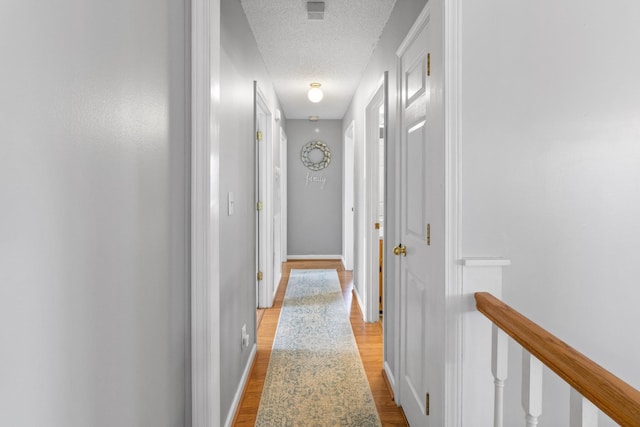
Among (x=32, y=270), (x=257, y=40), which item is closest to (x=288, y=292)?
(x=257, y=40)

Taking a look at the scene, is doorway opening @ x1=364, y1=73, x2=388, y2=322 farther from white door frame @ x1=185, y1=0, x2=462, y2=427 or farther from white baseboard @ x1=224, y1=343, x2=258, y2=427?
white door frame @ x1=185, y1=0, x2=462, y2=427

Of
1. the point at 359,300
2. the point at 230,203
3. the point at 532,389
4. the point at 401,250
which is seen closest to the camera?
A: the point at 532,389

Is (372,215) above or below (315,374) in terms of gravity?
above

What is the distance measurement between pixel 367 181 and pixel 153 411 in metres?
2.93

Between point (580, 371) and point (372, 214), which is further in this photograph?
point (372, 214)

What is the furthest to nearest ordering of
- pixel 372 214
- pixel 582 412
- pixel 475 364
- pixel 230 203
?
1. pixel 372 214
2. pixel 230 203
3. pixel 475 364
4. pixel 582 412

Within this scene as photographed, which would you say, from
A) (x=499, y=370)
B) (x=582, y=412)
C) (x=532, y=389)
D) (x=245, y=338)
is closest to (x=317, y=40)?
(x=245, y=338)

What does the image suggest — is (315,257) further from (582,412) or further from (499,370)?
(582,412)

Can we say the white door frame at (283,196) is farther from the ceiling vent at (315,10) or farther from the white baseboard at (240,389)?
the ceiling vent at (315,10)

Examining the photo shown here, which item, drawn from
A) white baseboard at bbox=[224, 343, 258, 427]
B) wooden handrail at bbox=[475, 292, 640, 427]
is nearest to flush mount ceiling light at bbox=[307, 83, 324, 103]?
white baseboard at bbox=[224, 343, 258, 427]

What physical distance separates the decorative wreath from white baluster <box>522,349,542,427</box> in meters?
6.00

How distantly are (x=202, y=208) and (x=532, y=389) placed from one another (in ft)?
3.83

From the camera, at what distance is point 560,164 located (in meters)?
1.50

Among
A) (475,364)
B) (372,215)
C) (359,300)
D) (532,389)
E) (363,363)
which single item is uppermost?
(372,215)
